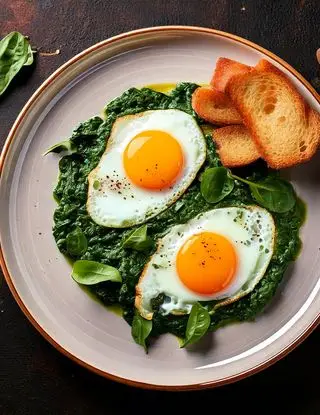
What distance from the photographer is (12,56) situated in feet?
12.7

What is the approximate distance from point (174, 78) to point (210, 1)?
21.0 inches

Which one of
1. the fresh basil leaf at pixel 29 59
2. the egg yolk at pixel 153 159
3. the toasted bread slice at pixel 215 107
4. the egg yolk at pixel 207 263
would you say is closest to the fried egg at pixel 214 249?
the egg yolk at pixel 207 263

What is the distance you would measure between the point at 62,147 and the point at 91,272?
683 mm

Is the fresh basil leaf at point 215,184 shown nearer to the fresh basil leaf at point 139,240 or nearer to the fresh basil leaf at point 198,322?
the fresh basil leaf at point 139,240

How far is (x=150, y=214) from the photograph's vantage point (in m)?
3.65

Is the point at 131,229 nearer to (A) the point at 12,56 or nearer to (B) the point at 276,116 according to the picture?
(B) the point at 276,116

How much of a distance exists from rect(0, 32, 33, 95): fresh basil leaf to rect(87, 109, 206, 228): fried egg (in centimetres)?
66

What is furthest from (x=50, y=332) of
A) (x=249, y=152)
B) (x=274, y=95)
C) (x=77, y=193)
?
(x=274, y=95)

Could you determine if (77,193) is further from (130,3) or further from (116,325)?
(130,3)

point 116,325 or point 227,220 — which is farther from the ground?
point 227,220

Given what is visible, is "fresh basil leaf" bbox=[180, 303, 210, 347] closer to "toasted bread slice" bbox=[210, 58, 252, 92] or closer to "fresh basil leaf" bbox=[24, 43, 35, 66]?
"toasted bread slice" bbox=[210, 58, 252, 92]

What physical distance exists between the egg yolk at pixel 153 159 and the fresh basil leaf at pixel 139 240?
0.76ft

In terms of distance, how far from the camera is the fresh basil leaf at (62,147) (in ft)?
12.0

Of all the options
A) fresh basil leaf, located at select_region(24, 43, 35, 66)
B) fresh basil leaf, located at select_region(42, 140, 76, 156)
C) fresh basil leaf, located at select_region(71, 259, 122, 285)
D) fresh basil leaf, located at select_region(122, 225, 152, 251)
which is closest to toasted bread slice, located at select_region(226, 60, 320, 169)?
fresh basil leaf, located at select_region(122, 225, 152, 251)
